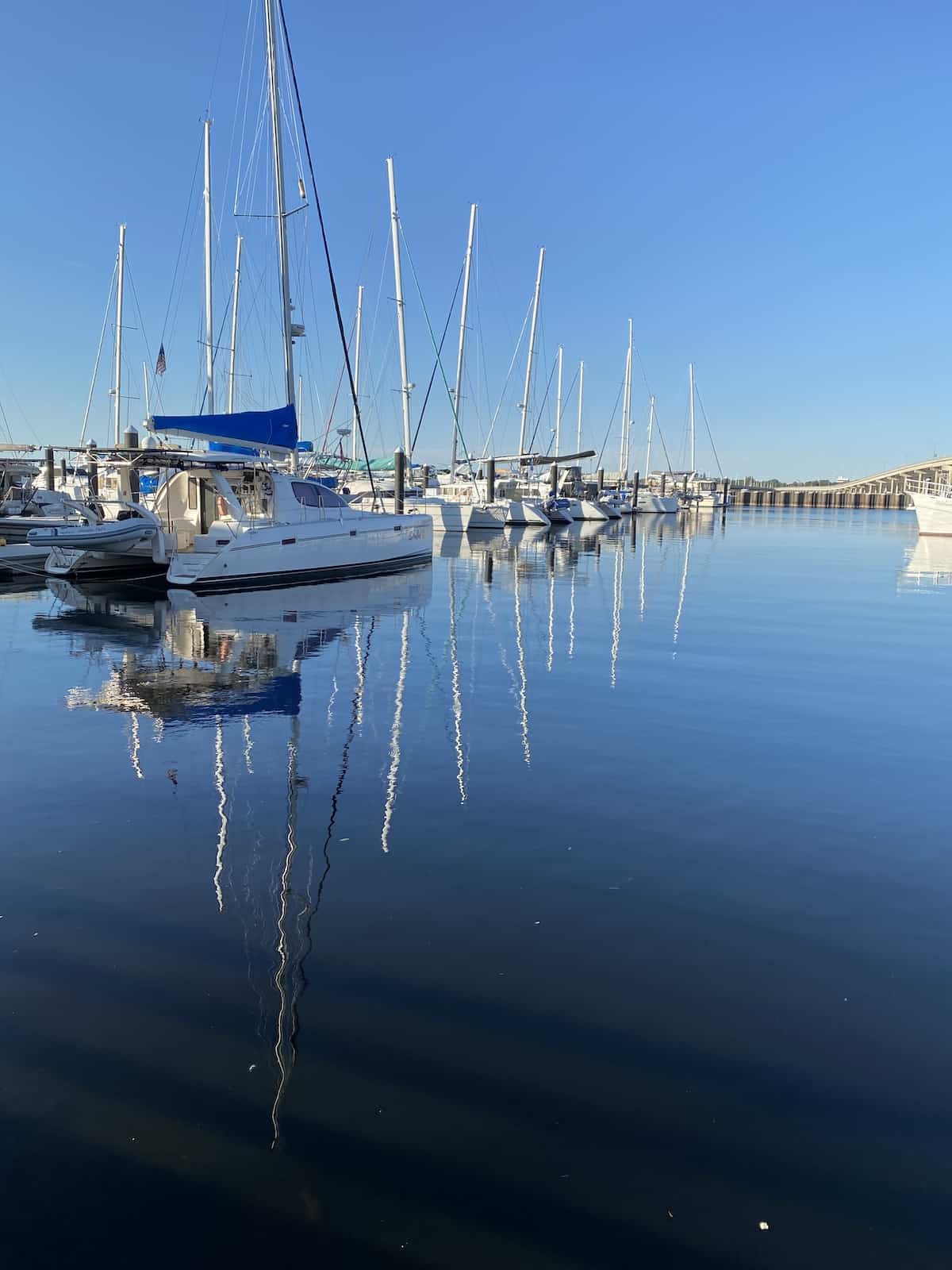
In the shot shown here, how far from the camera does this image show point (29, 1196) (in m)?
2.82

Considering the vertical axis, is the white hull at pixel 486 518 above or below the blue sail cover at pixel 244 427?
below

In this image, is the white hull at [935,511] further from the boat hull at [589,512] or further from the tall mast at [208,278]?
the tall mast at [208,278]

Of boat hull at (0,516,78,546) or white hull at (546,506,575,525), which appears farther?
white hull at (546,506,575,525)

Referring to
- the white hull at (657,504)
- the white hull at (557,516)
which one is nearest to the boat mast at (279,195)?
the white hull at (557,516)

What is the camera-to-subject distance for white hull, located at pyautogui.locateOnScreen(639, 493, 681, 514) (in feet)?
270

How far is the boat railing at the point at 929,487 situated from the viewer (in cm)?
4691

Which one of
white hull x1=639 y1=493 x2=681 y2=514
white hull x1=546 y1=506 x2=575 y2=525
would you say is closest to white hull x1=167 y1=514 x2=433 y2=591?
white hull x1=546 y1=506 x2=575 y2=525

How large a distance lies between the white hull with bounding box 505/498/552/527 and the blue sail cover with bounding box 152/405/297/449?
32257 millimetres

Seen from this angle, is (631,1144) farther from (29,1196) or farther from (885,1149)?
(29,1196)

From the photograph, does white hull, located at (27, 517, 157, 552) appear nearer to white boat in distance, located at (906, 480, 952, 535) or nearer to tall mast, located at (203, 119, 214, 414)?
tall mast, located at (203, 119, 214, 414)

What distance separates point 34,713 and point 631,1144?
25.3 ft

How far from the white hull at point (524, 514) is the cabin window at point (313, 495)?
29897mm

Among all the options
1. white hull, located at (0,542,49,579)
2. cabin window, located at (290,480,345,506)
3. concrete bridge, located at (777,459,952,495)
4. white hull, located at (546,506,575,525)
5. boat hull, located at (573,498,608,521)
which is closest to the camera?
cabin window, located at (290,480,345,506)

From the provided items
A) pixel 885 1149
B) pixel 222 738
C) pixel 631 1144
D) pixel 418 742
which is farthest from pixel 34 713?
pixel 885 1149
